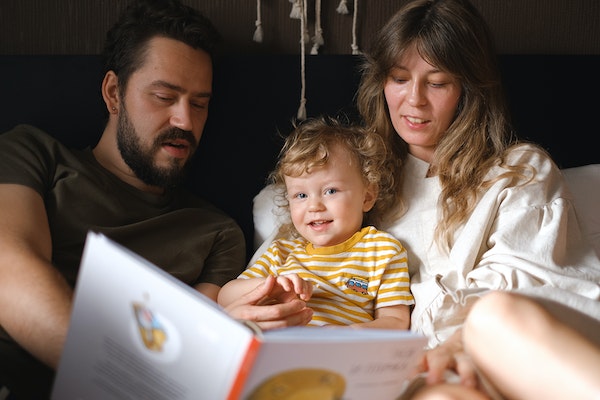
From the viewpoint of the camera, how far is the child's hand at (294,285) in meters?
1.44

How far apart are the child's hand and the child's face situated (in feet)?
0.87

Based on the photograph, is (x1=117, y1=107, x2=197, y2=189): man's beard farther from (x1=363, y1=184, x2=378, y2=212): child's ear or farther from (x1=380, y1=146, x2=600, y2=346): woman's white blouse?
(x1=380, y1=146, x2=600, y2=346): woman's white blouse

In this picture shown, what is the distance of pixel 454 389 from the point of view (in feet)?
3.51

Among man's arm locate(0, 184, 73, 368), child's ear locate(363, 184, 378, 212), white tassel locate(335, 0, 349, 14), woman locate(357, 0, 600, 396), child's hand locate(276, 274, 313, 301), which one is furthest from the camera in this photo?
white tassel locate(335, 0, 349, 14)

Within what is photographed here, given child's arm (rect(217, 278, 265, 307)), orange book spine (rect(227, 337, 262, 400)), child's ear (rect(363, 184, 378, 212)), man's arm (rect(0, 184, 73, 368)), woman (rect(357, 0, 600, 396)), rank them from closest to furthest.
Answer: orange book spine (rect(227, 337, 262, 400)) → man's arm (rect(0, 184, 73, 368)) → woman (rect(357, 0, 600, 396)) → child's arm (rect(217, 278, 265, 307)) → child's ear (rect(363, 184, 378, 212))

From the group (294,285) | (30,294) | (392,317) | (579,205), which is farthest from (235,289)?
(579,205)

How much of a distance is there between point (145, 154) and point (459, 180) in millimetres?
864

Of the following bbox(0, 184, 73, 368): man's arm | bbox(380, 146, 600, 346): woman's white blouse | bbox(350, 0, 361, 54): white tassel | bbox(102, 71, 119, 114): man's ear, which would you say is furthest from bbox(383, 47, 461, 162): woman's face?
bbox(0, 184, 73, 368): man's arm

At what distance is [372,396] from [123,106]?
1196 millimetres

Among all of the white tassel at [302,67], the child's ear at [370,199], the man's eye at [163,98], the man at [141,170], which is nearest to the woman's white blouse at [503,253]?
the child's ear at [370,199]

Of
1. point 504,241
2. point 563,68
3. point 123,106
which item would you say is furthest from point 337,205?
point 563,68

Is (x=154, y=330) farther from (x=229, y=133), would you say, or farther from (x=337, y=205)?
(x=229, y=133)

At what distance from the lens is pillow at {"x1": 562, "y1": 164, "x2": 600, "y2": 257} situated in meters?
1.82

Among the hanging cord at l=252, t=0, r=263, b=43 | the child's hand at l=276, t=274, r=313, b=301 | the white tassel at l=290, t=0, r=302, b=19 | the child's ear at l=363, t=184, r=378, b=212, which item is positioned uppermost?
the white tassel at l=290, t=0, r=302, b=19
